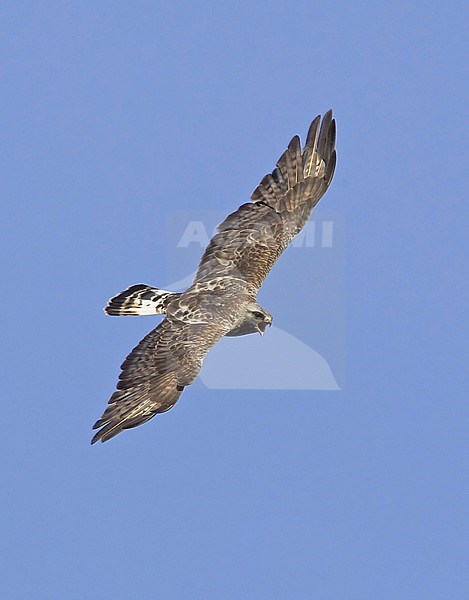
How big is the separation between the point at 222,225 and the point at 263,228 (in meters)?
0.49

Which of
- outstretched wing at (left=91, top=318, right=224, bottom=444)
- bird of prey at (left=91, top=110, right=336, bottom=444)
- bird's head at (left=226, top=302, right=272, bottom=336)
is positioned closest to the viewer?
outstretched wing at (left=91, top=318, right=224, bottom=444)

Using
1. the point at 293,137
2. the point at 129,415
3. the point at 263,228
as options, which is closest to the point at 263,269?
the point at 263,228

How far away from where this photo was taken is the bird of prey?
16141 mm

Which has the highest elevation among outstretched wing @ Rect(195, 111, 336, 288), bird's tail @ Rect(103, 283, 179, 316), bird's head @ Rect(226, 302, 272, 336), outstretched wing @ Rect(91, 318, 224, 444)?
outstretched wing @ Rect(195, 111, 336, 288)

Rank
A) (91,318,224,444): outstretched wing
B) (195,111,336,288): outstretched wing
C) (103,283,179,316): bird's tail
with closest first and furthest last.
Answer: (91,318,224,444): outstretched wing < (103,283,179,316): bird's tail < (195,111,336,288): outstretched wing

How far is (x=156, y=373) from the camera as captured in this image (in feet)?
53.5

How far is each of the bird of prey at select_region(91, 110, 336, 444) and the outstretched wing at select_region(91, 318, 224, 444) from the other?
0.4 inches

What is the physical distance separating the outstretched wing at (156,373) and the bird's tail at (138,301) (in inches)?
28.4

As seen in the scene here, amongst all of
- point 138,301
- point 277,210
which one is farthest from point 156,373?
point 277,210

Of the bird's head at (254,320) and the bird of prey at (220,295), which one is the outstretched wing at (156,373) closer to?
the bird of prey at (220,295)

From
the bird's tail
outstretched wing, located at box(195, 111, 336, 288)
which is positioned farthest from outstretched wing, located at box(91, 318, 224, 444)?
outstretched wing, located at box(195, 111, 336, 288)

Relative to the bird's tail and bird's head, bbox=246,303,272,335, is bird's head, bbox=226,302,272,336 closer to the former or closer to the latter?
bird's head, bbox=246,303,272,335

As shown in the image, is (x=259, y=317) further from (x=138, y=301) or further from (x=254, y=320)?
(x=138, y=301)

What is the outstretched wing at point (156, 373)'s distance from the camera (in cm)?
1588
